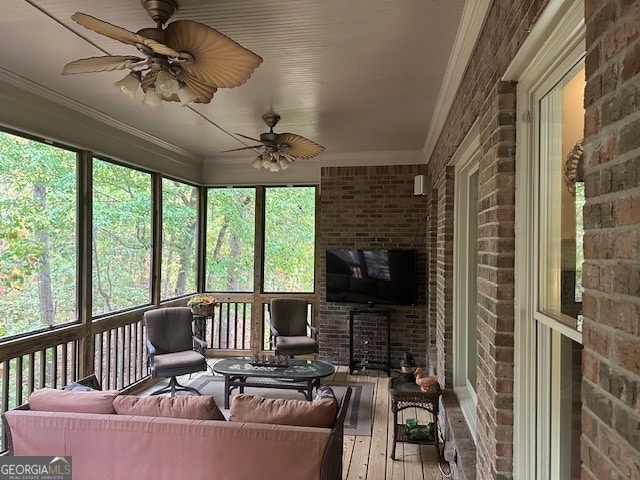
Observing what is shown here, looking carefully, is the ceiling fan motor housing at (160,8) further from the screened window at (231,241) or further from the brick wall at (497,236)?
the screened window at (231,241)

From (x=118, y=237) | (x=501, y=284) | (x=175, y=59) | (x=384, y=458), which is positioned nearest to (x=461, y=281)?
(x=384, y=458)

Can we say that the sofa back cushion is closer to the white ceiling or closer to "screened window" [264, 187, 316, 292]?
the white ceiling

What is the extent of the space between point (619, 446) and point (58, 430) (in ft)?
7.63

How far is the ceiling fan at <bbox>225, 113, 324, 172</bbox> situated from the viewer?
3500 mm

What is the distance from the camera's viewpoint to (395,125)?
4.12 metres

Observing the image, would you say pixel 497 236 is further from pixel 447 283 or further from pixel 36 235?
pixel 36 235

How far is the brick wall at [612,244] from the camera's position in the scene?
2.46 ft

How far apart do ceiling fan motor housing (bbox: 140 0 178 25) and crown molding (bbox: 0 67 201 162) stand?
5.36ft

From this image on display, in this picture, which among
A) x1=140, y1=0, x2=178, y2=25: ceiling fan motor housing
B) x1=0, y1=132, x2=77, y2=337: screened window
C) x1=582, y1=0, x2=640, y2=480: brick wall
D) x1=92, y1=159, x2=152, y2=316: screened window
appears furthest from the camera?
x1=92, y1=159, x2=152, y2=316: screened window

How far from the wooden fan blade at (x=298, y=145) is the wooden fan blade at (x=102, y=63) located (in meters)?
1.55

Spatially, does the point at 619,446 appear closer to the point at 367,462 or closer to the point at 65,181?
the point at 367,462

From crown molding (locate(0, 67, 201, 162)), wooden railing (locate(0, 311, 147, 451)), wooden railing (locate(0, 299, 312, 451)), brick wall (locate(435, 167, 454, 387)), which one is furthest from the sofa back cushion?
brick wall (locate(435, 167, 454, 387))

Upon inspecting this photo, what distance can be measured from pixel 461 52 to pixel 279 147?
67.4 inches

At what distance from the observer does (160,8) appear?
1.93 m
